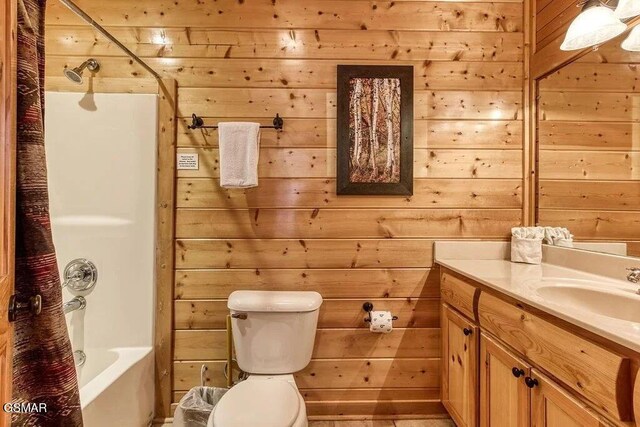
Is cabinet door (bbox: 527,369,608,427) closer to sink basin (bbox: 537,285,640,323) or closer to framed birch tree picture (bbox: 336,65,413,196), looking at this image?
sink basin (bbox: 537,285,640,323)

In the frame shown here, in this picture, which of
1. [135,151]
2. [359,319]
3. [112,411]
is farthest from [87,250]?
[359,319]

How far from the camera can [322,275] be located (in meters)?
1.88

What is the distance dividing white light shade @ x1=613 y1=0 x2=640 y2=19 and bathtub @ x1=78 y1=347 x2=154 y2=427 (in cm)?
260

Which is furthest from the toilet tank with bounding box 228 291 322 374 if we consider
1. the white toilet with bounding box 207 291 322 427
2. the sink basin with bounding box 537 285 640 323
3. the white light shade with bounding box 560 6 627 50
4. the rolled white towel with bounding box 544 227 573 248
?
the white light shade with bounding box 560 6 627 50

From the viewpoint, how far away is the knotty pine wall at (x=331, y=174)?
1.86m

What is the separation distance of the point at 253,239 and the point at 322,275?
1.47 feet

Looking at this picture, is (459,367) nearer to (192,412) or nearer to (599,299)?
(599,299)

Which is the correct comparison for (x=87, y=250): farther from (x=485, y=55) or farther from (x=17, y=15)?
(x=485, y=55)

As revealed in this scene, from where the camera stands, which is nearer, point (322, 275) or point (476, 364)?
point (476, 364)

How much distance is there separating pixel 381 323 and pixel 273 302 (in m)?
0.60

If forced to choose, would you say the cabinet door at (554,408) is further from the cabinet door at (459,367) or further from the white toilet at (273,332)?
the white toilet at (273,332)

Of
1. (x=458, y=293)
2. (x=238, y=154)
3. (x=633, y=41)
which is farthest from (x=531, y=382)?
(x=238, y=154)

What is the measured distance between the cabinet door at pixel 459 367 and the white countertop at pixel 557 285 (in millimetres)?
258

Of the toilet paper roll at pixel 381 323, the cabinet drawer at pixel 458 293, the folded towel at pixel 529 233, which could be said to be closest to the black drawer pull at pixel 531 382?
the cabinet drawer at pixel 458 293
